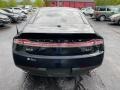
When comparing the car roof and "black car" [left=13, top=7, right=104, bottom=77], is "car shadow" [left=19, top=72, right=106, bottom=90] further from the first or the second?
the car roof

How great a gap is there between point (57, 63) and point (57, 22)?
131 centimetres

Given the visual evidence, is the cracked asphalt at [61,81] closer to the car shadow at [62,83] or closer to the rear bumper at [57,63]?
the car shadow at [62,83]

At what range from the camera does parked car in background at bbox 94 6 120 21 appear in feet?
79.4

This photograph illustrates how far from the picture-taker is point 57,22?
502 centimetres

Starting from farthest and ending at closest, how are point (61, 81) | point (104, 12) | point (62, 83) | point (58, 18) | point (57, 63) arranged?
point (104, 12), point (58, 18), point (61, 81), point (62, 83), point (57, 63)

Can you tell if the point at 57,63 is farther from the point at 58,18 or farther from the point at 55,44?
the point at 58,18

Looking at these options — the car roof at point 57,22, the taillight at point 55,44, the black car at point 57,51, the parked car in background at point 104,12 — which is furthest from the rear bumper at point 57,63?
the parked car in background at point 104,12

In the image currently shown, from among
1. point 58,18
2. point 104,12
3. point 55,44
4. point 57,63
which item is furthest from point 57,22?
point 104,12

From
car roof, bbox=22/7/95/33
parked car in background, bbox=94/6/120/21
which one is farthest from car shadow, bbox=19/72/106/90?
parked car in background, bbox=94/6/120/21

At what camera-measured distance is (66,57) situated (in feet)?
13.3

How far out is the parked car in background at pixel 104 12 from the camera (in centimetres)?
2420

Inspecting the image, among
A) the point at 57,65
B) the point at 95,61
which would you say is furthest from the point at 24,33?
the point at 95,61

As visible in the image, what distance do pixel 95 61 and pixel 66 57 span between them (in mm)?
608

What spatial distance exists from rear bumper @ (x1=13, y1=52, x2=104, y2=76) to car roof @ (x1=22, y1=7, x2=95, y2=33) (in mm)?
A: 517
